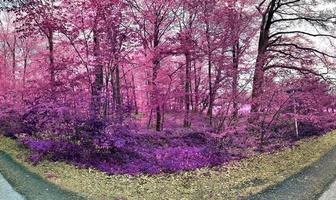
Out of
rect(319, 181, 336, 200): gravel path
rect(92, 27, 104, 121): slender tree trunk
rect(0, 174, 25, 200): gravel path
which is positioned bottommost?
rect(0, 174, 25, 200): gravel path

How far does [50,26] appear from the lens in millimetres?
13195

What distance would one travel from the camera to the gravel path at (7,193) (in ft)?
23.4

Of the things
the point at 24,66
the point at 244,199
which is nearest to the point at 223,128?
the point at 244,199

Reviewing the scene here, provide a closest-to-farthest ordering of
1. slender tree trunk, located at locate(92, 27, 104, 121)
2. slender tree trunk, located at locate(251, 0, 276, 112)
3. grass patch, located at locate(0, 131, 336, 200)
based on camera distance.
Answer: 1. grass patch, located at locate(0, 131, 336, 200)
2. slender tree trunk, located at locate(92, 27, 104, 121)
3. slender tree trunk, located at locate(251, 0, 276, 112)

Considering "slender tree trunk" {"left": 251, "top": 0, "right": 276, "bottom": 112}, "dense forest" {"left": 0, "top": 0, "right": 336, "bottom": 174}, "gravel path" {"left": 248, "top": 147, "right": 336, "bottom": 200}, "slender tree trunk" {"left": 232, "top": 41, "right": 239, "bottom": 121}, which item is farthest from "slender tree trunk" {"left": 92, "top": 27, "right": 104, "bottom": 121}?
"slender tree trunk" {"left": 251, "top": 0, "right": 276, "bottom": 112}

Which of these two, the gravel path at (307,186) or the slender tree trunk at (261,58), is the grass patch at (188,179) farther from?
the slender tree trunk at (261,58)

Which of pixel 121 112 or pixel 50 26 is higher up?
pixel 50 26

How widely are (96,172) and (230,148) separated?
19.2ft

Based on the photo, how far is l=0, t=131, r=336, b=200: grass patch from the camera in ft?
24.9

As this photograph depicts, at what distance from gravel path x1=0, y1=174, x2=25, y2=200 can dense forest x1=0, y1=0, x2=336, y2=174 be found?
2224 millimetres

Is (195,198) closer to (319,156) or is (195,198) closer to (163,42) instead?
(319,156)

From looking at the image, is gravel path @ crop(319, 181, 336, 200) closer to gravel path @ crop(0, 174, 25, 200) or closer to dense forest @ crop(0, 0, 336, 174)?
dense forest @ crop(0, 0, 336, 174)

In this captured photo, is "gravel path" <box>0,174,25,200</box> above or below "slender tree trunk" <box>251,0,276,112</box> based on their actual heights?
below

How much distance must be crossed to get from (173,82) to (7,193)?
12.4m
